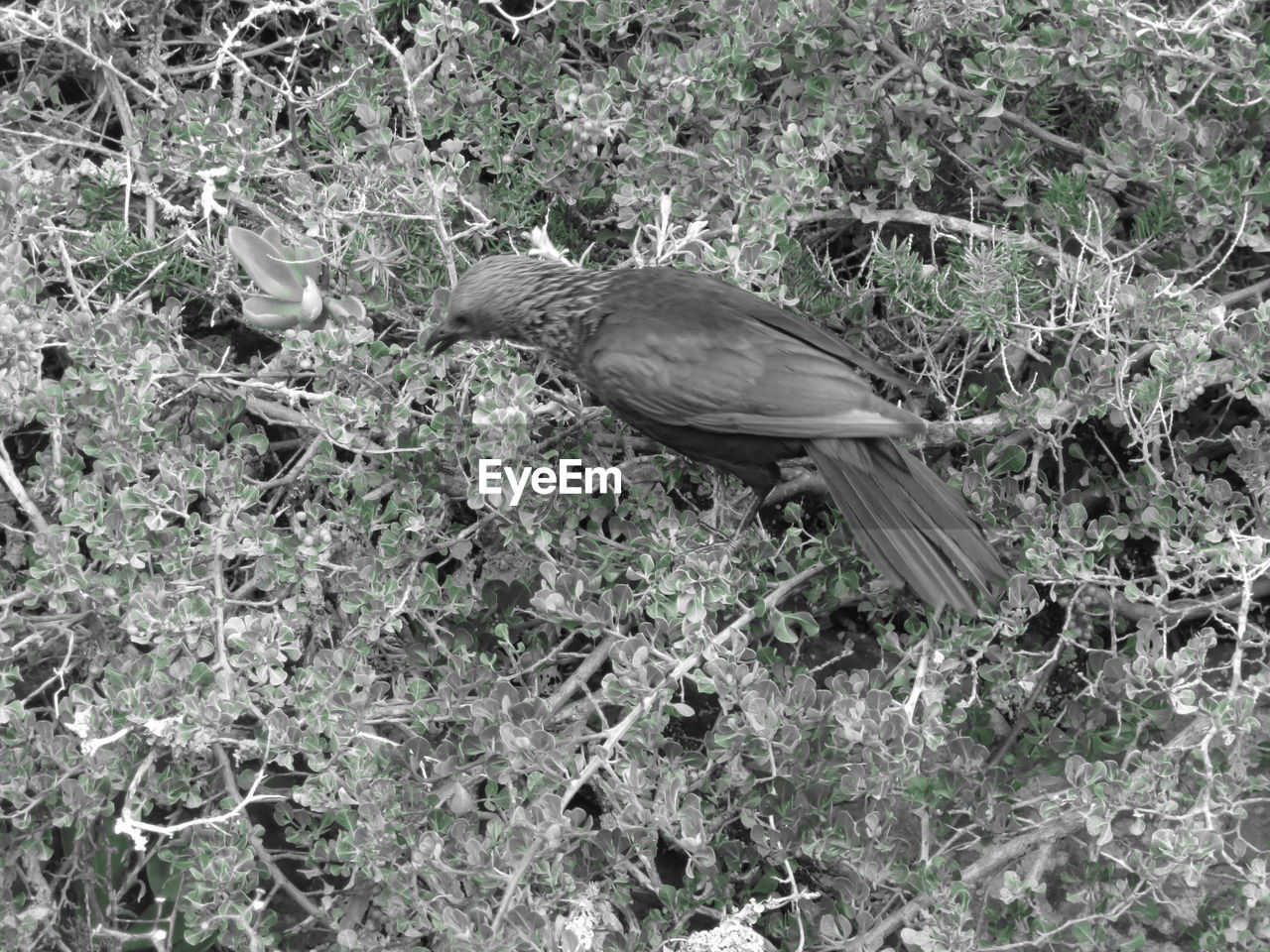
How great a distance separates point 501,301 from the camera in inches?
140

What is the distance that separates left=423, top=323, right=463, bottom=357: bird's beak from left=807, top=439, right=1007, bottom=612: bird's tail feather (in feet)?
3.52

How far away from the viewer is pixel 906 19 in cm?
353

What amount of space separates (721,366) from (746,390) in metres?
0.10

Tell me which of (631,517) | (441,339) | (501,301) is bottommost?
(631,517)

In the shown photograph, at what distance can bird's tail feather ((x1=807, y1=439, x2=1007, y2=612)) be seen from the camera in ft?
9.96

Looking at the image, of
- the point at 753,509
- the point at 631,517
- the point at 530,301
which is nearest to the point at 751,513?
the point at 753,509

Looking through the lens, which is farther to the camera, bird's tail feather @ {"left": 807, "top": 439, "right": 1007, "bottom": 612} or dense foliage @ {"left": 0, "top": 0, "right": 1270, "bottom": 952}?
bird's tail feather @ {"left": 807, "top": 439, "right": 1007, "bottom": 612}

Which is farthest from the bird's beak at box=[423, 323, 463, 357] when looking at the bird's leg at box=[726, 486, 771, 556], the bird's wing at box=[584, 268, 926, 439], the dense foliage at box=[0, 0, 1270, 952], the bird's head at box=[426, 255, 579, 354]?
the bird's leg at box=[726, 486, 771, 556]

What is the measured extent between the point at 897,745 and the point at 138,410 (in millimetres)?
2068

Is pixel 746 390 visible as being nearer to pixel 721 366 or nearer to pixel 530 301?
pixel 721 366

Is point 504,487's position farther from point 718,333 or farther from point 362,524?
point 718,333

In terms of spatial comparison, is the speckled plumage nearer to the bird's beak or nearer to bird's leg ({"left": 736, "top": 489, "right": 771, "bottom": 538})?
the bird's beak

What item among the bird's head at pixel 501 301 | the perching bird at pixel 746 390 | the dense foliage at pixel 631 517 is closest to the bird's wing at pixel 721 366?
the perching bird at pixel 746 390

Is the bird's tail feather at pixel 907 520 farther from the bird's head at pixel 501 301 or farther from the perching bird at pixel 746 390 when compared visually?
the bird's head at pixel 501 301
